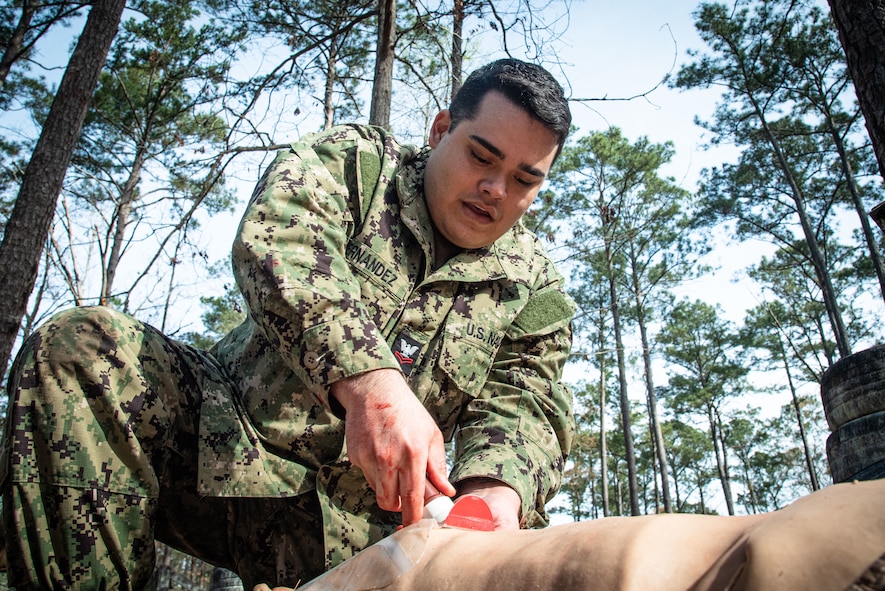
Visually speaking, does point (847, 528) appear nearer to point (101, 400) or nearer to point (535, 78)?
point (101, 400)

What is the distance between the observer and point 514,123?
1.96 metres

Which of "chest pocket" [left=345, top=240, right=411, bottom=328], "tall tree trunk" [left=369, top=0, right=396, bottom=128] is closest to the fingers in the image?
"chest pocket" [left=345, top=240, right=411, bottom=328]

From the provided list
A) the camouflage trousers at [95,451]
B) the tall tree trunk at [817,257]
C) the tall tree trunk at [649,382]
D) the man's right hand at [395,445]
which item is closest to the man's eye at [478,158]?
the man's right hand at [395,445]

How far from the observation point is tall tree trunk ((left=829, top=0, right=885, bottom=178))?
11.3ft

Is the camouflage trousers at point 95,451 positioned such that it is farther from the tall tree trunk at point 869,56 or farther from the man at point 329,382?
the tall tree trunk at point 869,56

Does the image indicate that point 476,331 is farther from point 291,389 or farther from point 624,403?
point 624,403

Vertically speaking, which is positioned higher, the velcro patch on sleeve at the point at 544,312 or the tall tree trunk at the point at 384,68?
the tall tree trunk at the point at 384,68

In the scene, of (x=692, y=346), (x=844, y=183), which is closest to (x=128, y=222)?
(x=844, y=183)

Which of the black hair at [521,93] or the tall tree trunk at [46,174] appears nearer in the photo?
the black hair at [521,93]

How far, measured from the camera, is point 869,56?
351cm

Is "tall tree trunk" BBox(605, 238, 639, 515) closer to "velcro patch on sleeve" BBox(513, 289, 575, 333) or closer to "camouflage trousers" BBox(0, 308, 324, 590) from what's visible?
"velcro patch on sleeve" BBox(513, 289, 575, 333)

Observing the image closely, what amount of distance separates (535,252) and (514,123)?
0.51m

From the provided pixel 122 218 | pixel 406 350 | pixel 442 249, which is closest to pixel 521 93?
pixel 442 249

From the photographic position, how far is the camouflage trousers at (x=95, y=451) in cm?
124
